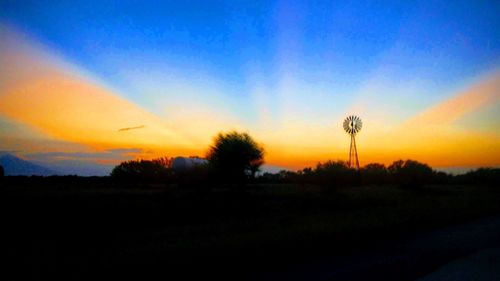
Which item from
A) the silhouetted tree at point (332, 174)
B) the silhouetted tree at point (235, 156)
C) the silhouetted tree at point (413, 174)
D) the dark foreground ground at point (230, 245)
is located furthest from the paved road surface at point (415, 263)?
the silhouetted tree at point (413, 174)

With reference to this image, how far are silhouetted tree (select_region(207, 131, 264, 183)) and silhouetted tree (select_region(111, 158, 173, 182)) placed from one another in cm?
3174

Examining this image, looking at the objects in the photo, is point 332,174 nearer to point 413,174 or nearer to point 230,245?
point 413,174

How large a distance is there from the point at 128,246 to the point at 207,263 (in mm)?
4572

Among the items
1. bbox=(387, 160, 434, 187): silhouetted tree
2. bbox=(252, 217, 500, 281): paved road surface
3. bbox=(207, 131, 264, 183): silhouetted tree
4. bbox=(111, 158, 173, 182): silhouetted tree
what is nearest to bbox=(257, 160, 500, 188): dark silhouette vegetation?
bbox=(387, 160, 434, 187): silhouetted tree

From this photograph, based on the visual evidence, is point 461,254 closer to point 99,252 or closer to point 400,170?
point 99,252

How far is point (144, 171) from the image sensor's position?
79.6 m

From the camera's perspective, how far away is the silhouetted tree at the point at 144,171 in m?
77.2

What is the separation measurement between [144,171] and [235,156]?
40.0 metres

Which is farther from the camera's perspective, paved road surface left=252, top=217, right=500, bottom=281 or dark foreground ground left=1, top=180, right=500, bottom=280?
dark foreground ground left=1, top=180, right=500, bottom=280

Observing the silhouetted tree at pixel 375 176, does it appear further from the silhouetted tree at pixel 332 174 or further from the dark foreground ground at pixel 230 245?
the dark foreground ground at pixel 230 245

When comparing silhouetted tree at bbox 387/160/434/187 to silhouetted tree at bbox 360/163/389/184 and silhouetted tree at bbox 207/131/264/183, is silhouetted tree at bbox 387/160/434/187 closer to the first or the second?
silhouetted tree at bbox 360/163/389/184

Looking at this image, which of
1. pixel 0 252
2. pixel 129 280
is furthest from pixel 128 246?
pixel 129 280

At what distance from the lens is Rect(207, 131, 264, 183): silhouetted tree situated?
4519 centimetres

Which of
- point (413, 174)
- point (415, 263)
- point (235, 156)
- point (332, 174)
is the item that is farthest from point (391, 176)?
point (415, 263)
